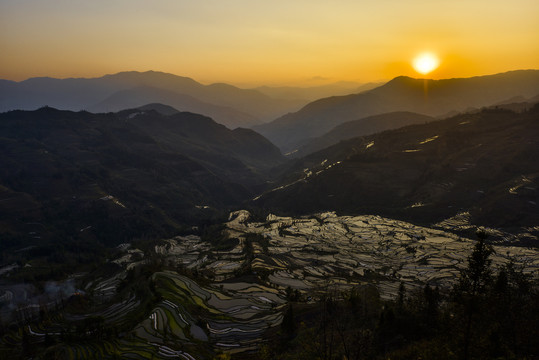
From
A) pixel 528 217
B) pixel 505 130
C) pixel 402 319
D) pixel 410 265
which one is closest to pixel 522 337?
pixel 402 319

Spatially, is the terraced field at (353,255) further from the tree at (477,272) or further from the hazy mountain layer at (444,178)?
the tree at (477,272)

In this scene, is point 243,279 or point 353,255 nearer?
point 243,279

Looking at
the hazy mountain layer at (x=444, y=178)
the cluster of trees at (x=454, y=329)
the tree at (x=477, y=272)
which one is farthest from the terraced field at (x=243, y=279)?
the tree at (x=477, y=272)

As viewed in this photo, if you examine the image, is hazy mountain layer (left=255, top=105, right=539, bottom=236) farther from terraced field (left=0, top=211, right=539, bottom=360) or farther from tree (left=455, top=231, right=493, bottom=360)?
tree (left=455, top=231, right=493, bottom=360)

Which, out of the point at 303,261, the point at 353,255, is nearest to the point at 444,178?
the point at 353,255

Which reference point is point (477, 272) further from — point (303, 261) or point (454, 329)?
point (303, 261)

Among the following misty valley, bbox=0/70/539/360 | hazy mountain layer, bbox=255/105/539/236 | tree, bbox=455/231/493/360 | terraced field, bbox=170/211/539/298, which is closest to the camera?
tree, bbox=455/231/493/360

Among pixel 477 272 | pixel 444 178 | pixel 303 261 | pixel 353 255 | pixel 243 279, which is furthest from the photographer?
pixel 444 178

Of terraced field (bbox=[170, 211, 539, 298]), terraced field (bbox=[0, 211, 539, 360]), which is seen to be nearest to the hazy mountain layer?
terraced field (bbox=[0, 211, 539, 360])
